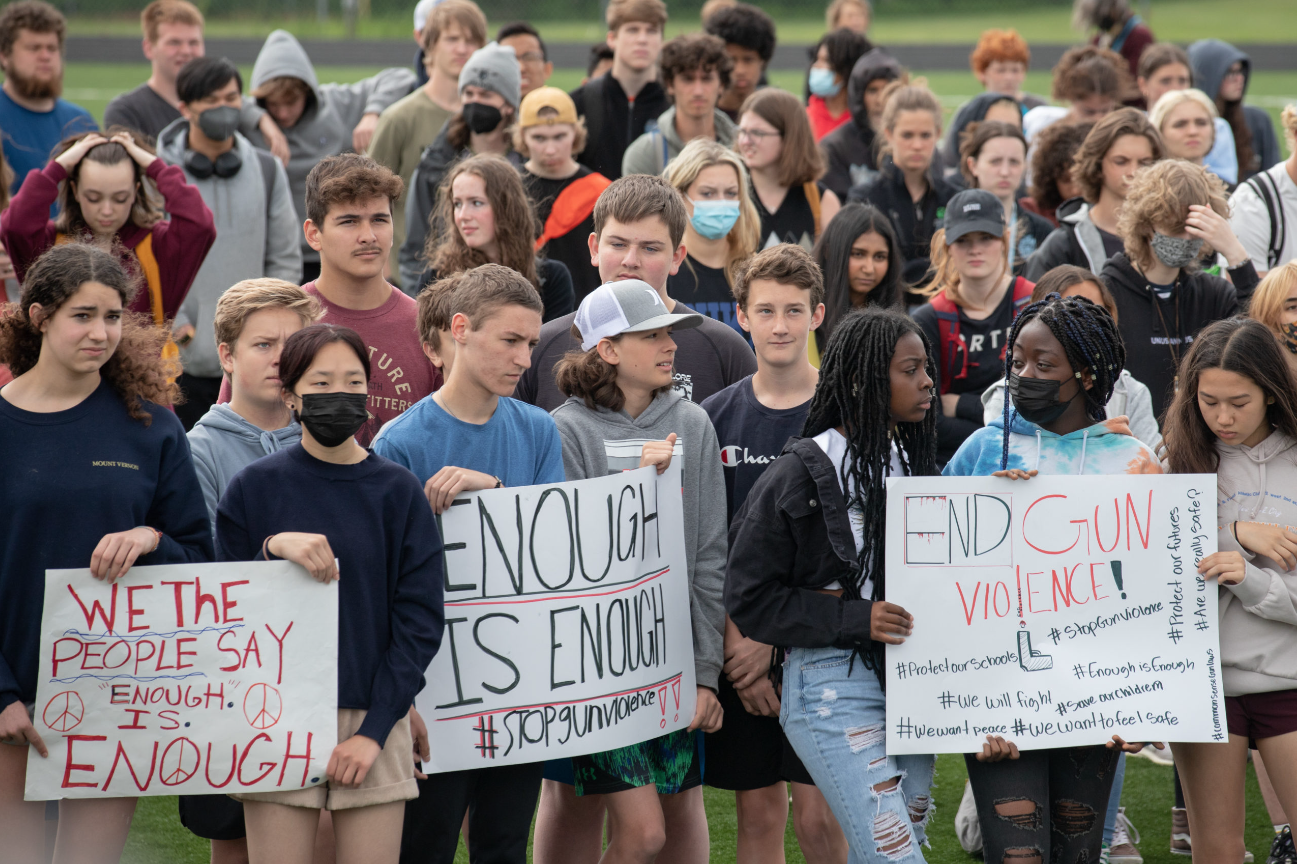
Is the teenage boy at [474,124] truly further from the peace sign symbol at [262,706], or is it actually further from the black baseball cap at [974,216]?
the peace sign symbol at [262,706]

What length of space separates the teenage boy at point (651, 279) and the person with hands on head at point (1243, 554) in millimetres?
1500

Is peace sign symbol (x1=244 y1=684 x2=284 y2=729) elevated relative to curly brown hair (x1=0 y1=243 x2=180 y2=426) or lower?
lower

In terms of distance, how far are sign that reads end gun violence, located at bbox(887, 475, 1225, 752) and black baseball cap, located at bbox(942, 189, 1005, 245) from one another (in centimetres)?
250

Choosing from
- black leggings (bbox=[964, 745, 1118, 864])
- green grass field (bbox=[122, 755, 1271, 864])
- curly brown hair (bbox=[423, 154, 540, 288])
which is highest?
curly brown hair (bbox=[423, 154, 540, 288])

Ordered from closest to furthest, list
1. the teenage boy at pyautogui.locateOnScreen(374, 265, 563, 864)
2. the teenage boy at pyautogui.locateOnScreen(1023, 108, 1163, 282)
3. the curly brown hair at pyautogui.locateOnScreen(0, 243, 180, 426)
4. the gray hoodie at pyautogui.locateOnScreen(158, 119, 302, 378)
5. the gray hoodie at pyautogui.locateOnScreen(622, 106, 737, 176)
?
the curly brown hair at pyautogui.locateOnScreen(0, 243, 180, 426), the teenage boy at pyautogui.locateOnScreen(374, 265, 563, 864), the teenage boy at pyautogui.locateOnScreen(1023, 108, 1163, 282), the gray hoodie at pyautogui.locateOnScreen(158, 119, 302, 378), the gray hoodie at pyautogui.locateOnScreen(622, 106, 737, 176)

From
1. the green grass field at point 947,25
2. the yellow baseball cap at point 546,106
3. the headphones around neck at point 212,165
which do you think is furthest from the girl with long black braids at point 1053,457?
the green grass field at point 947,25

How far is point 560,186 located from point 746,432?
10.2ft

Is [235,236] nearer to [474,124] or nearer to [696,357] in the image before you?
[474,124]

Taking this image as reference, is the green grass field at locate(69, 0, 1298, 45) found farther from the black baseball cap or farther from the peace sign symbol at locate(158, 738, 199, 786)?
the peace sign symbol at locate(158, 738, 199, 786)

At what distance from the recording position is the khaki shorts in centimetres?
344

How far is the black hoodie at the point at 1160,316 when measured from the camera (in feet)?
19.0

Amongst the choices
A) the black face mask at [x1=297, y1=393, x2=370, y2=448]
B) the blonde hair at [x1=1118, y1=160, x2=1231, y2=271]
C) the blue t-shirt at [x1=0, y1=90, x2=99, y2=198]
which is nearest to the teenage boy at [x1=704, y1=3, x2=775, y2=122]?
the blonde hair at [x1=1118, y1=160, x2=1231, y2=271]

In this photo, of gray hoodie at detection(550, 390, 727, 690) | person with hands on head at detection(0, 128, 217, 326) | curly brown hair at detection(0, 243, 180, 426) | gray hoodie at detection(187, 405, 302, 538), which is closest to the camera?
curly brown hair at detection(0, 243, 180, 426)

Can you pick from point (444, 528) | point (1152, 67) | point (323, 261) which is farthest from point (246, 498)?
point (1152, 67)
